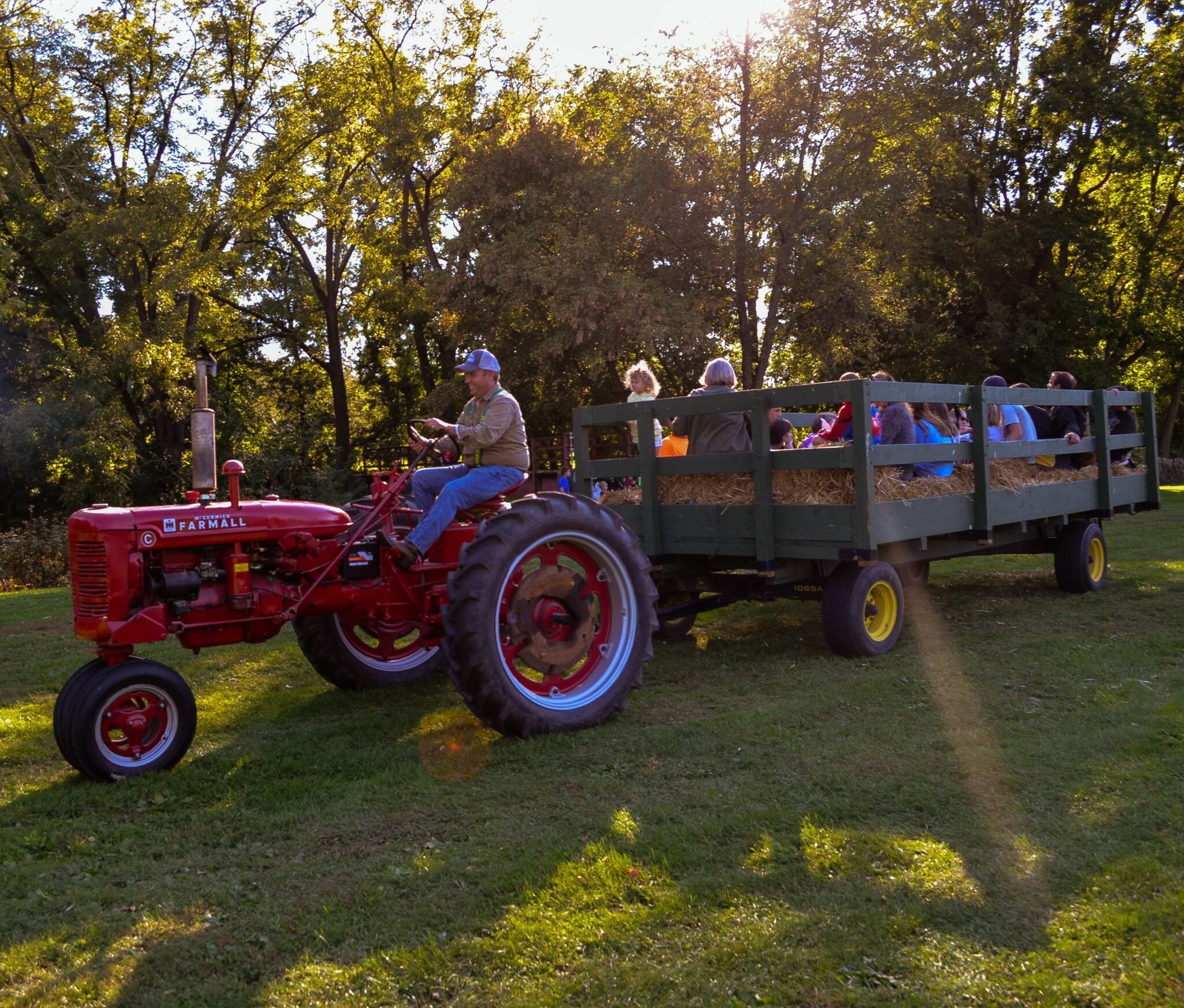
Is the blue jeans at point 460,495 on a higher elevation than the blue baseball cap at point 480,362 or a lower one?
lower

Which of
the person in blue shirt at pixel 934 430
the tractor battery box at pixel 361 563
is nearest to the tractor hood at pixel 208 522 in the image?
the tractor battery box at pixel 361 563

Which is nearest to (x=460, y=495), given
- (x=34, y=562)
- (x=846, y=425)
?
(x=846, y=425)

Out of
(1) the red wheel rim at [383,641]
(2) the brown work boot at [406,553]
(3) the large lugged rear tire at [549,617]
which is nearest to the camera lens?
(3) the large lugged rear tire at [549,617]

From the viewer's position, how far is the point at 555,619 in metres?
5.75

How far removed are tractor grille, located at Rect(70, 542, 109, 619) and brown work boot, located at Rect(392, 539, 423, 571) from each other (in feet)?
4.72

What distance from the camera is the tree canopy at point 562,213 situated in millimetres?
21984

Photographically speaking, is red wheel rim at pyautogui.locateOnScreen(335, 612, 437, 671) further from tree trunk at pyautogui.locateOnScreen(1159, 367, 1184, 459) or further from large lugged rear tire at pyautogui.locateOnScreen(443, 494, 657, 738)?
tree trunk at pyautogui.locateOnScreen(1159, 367, 1184, 459)

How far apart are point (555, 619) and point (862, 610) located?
90.4 inches

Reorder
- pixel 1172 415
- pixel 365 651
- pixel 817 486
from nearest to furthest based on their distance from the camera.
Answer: pixel 365 651 → pixel 817 486 → pixel 1172 415

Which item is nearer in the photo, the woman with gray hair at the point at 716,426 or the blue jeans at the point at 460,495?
the blue jeans at the point at 460,495

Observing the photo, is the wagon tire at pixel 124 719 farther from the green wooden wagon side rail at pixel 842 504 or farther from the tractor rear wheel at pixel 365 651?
the green wooden wagon side rail at pixel 842 504

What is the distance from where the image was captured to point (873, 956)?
2.97 meters

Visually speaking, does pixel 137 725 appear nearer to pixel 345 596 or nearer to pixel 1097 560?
pixel 345 596

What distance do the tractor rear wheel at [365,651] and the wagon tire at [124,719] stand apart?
140 cm
